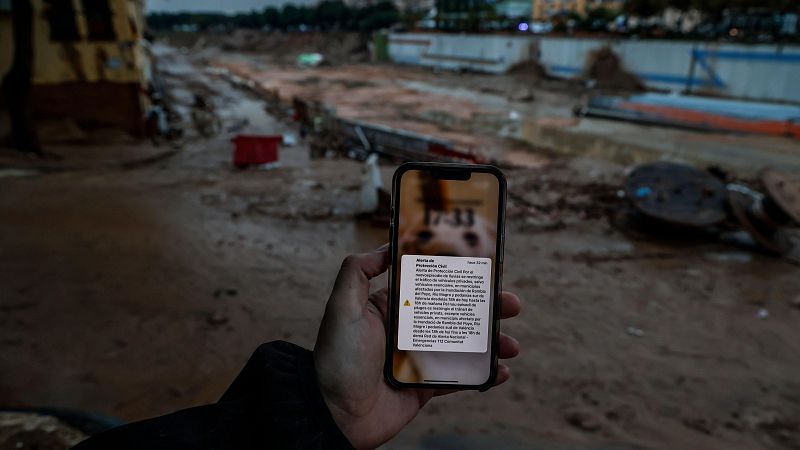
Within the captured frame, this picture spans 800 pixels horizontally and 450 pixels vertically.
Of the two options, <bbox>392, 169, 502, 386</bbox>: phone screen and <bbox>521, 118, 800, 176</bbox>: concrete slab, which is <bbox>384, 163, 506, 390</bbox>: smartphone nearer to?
<bbox>392, 169, 502, 386</bbox>: phone screen

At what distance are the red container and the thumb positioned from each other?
1170 centimetres

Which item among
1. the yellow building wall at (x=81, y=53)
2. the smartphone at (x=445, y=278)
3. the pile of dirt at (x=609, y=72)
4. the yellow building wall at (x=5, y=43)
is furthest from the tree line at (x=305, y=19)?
the smartphone at (x=445, y=278)

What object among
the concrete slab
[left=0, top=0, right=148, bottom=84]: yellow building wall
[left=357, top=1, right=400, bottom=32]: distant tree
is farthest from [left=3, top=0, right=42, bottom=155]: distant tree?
[left=357, top=1, right=400, bottom=32]: distant tree

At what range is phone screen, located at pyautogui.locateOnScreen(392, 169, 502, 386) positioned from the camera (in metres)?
1.67

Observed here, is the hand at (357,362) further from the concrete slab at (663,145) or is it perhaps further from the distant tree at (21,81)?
the concrete slab at (663,145)

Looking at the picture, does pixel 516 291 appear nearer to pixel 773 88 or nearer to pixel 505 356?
pixel 505 356

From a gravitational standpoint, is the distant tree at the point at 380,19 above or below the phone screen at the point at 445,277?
above

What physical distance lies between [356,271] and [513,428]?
285cm

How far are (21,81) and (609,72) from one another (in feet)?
104

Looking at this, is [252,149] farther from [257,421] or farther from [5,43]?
[257,421]

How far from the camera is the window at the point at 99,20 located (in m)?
14.1

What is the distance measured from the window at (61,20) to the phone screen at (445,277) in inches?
618

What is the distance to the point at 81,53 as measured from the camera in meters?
14.0

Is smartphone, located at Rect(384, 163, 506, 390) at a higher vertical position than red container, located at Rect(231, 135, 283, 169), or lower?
higher
